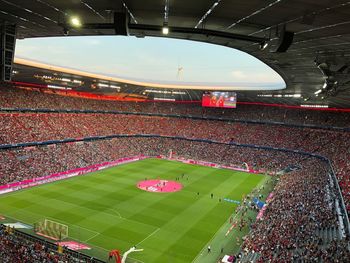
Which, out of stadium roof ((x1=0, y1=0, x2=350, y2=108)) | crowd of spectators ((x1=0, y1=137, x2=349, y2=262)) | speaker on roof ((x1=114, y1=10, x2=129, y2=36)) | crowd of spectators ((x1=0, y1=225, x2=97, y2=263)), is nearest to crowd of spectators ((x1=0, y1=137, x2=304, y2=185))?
crowd of spectators ((x1=0, y1=137, x2=349, y2=262))

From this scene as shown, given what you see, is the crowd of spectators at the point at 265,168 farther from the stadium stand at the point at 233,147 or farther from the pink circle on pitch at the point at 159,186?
the pink circle on pitch at the point at 159,186

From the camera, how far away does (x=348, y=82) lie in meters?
21.7

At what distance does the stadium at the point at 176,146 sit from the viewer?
12.2 metres

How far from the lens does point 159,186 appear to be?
41.7 meters

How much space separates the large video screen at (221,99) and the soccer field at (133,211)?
62.6 ft

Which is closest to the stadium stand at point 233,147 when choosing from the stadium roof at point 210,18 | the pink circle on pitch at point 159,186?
the stadium roof at point 210,18

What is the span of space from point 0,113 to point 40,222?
29.8 meters

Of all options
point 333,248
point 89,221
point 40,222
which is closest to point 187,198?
point 89,221

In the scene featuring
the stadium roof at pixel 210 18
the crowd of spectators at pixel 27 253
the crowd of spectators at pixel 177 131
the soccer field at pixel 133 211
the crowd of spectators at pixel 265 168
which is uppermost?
the stadium roof at pixel 210 18

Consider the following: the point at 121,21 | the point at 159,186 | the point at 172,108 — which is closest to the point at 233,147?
the point at 172,108

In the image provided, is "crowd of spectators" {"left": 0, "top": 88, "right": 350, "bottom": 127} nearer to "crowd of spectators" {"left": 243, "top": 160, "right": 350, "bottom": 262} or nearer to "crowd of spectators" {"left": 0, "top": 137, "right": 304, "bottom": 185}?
"crowd of spectators" {"left": 0, "top": 137, "right": 304, "bottom": 185}

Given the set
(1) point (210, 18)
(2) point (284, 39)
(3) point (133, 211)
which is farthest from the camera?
(3) point (133, 211)

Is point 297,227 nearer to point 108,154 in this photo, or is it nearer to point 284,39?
point 284,39

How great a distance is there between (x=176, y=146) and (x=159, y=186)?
27.4 m
